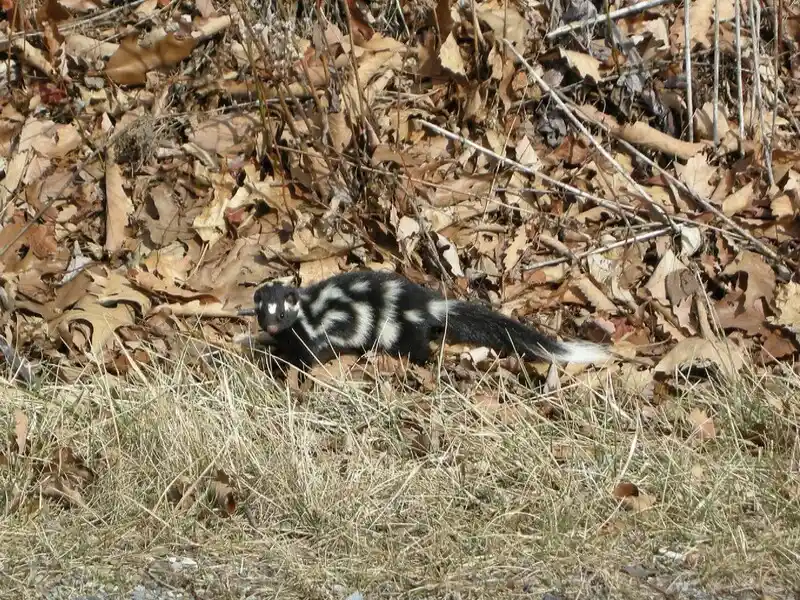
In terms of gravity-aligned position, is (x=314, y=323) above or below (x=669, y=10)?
below

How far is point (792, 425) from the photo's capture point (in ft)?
17.0

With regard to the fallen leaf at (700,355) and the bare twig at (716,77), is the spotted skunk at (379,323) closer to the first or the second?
the fallen leaf at (700,355)

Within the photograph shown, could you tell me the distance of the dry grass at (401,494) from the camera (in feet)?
14.3

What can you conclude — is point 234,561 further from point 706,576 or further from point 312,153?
point 312,153

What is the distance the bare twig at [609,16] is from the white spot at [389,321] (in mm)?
2084

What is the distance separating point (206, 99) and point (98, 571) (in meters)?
3.70

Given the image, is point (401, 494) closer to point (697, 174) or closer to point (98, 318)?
point (98, 318)

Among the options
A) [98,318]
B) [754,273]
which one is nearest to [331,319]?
[98,318]

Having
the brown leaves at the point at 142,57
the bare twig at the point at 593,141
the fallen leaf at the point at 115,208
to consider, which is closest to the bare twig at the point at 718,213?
the bare twig at the point at 593,141

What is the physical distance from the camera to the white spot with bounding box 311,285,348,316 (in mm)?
6320

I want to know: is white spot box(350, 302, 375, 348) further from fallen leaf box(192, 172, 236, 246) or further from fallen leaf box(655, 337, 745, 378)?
fallen leaf box(655, 337, 745, 378)

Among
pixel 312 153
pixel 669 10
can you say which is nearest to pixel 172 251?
pixel 312 153

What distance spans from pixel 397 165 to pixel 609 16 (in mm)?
1633

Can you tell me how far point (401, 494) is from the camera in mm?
4820
